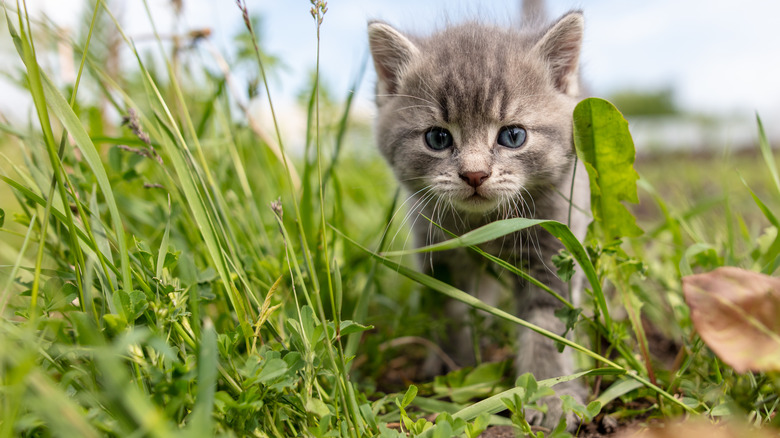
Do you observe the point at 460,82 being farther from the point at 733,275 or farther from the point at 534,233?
the point at 733,275

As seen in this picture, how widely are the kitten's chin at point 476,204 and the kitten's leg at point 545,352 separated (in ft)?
1.05

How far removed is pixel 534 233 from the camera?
1.67 metres

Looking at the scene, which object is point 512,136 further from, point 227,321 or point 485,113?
point 227,321

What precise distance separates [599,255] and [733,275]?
36cm

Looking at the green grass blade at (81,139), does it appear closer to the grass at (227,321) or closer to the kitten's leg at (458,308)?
the grass at (227,321)

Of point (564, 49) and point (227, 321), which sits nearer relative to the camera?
point (227, 321)

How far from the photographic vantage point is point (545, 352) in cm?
159

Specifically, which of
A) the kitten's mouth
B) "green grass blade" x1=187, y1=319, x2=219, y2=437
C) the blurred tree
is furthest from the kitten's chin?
the blurred tree

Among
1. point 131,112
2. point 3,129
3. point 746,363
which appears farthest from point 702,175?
point 3,129

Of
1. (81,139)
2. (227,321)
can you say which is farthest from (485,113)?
(81,139)

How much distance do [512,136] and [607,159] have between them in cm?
34

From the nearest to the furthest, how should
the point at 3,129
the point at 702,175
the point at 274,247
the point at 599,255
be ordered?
the point at 599,255 < the point at 3,129 < the point at 274,247 < the point at 702,175

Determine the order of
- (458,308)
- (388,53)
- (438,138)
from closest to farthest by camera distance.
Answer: (438,138) < (388,53) < (458,308)

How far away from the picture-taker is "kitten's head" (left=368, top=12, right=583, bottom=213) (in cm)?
154
